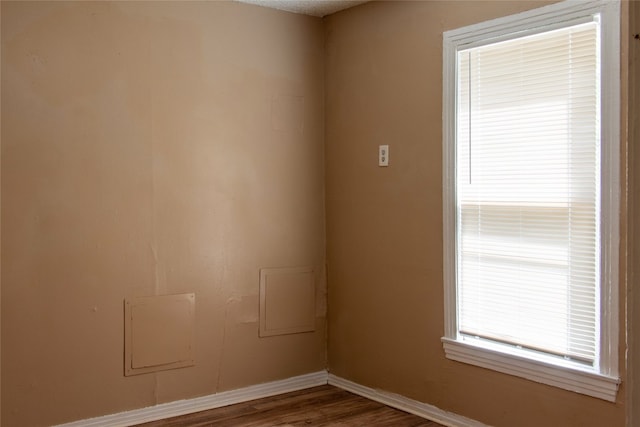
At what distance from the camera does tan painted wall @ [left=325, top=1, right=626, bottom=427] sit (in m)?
3.45

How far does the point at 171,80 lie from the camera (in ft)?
12.3

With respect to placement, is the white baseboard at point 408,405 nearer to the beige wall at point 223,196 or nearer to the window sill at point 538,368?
the beige wall at point 223,196

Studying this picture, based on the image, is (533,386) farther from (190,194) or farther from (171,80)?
(171,80)

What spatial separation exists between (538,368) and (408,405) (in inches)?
37.8

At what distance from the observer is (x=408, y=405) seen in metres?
3.84

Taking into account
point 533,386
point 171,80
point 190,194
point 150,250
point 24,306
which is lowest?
point 533,386

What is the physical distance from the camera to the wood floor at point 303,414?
3631mm

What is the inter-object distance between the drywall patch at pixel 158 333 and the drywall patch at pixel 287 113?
1.21 m

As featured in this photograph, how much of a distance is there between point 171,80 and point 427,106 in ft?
4.76

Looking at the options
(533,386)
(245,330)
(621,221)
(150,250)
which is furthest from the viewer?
(245,330)
